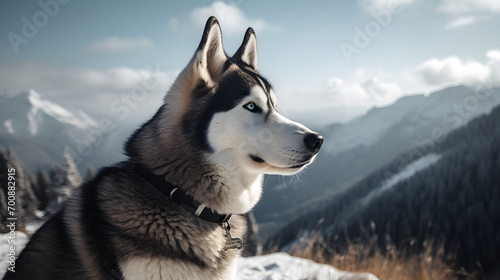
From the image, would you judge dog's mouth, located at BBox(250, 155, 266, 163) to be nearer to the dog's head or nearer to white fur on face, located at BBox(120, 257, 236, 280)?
the dog's head

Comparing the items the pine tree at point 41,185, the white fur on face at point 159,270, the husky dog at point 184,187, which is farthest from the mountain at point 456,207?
the white fur on face at point 159,270

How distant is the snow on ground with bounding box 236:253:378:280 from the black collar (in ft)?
8.37

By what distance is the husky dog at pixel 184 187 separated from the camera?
86.4 inches

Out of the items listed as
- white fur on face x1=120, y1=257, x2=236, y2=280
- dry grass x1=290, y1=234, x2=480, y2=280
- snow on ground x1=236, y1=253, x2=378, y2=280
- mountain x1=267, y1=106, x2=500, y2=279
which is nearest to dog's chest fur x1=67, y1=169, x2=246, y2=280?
white fur on face x1=120, y1=257, x2=236, y2=280

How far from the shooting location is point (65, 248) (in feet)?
7.25

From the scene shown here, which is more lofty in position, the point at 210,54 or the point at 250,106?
the point at 210,54

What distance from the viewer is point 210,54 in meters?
2.88

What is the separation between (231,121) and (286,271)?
3728mm

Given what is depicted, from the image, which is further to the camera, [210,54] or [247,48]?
[247,48]

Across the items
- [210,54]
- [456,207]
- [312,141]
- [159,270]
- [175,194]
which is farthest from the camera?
[456,207]

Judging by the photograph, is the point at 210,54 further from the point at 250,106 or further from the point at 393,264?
the point at 393,264

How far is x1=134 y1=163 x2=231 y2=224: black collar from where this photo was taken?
248 centimetres

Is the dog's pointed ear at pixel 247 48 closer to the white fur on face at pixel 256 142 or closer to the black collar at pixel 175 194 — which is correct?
the white fur on face at pixel 256 142

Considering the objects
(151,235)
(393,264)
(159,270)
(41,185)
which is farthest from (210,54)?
(41,185)
